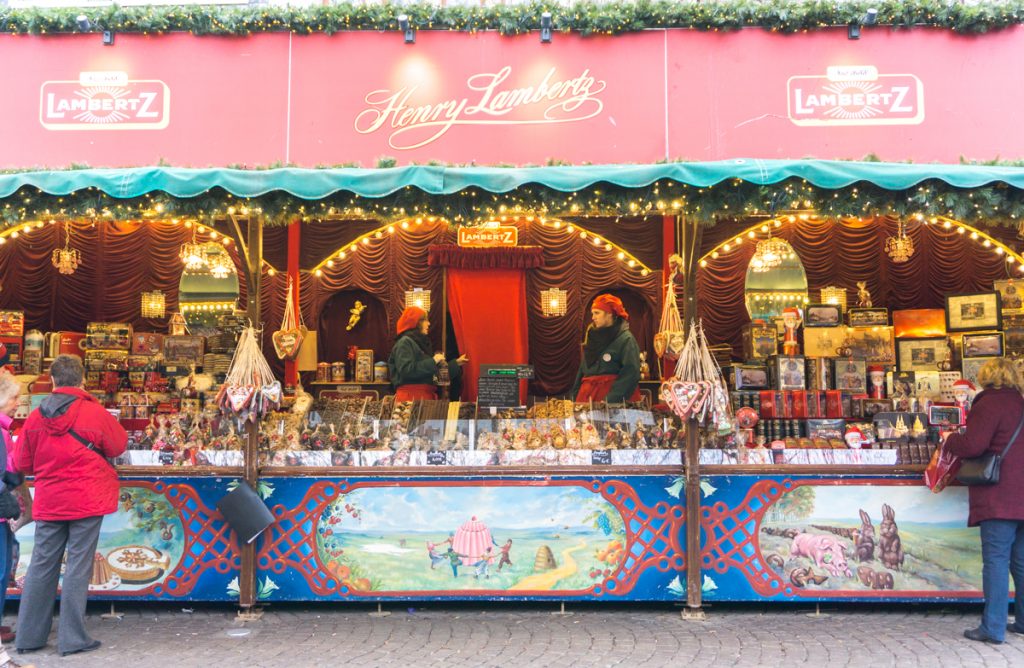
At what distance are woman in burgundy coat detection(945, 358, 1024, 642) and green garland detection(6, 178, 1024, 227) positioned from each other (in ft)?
3.68

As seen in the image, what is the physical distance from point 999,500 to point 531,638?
3.02 meters

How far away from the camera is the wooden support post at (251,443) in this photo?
214 inches

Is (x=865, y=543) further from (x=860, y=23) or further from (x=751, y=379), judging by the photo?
(x=860, y=23)

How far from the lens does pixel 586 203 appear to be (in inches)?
209

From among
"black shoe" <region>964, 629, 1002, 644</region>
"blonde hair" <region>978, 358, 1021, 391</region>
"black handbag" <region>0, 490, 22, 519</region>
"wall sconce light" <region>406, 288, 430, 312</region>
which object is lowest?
"black shoe" <region>964, 629, 1002, 644</region>

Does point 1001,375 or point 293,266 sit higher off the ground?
point 293,266

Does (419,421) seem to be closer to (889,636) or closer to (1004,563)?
(889,636)

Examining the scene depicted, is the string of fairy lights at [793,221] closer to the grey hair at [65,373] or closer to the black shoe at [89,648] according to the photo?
the grey hair at [65,373]

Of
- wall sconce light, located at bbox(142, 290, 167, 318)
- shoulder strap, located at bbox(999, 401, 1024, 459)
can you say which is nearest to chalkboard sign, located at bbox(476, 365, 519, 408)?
shoulder strap, located at bbox(999, 401, 1024, 459)

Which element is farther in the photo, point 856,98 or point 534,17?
point 534,17

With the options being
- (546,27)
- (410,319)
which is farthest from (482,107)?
(410,319)

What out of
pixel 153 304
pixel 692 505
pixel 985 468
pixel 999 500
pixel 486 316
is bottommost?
pixel 692 505

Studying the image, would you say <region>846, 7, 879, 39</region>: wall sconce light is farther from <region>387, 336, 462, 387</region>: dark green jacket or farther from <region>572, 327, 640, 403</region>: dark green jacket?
<region>387, 336, 462, 387</region>: dark green jacket

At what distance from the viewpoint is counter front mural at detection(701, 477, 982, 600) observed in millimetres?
5426
